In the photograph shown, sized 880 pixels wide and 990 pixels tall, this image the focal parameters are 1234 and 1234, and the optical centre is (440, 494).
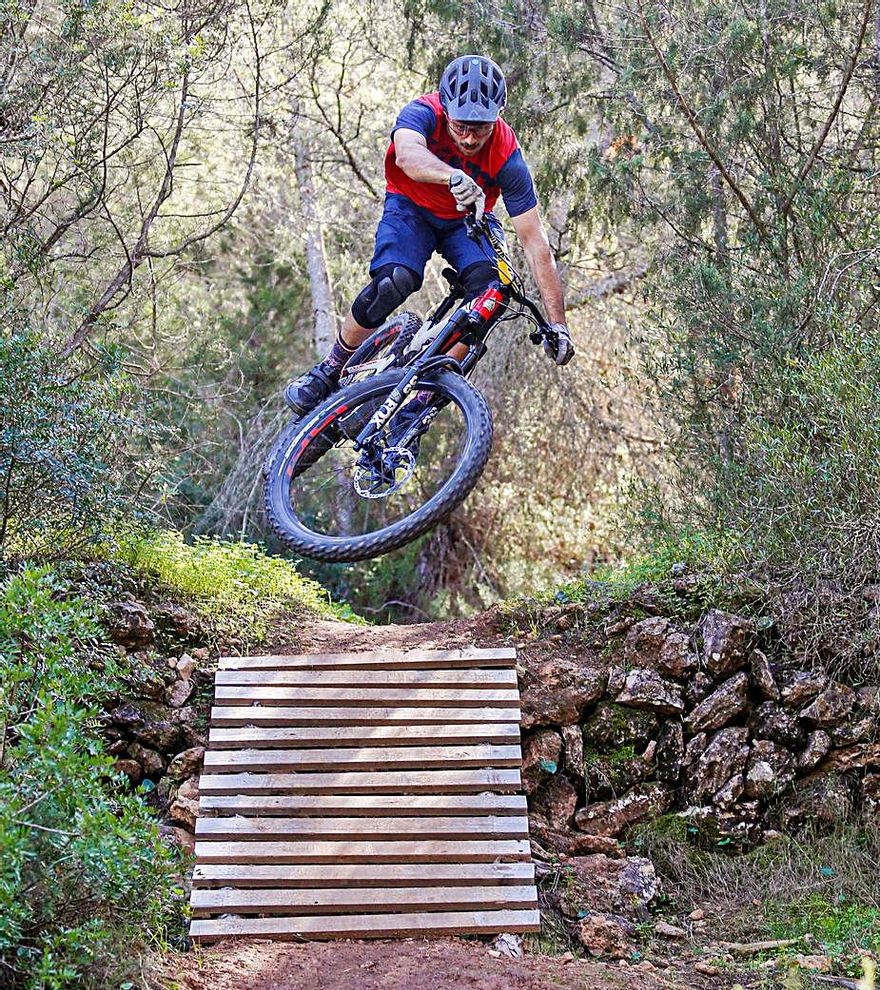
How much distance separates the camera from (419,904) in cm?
495

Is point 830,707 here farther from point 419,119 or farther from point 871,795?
point 419,119

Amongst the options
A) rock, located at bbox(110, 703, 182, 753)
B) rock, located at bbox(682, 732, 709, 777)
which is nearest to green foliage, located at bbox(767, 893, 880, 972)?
rock, located at bbox(682, 732, 709, 777)

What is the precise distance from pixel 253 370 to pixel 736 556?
9.00 meters

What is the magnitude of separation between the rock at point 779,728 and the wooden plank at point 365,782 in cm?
123

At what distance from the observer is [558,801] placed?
5.76m

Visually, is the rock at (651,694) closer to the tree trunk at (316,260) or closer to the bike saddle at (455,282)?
the bike saddle at (455,282)

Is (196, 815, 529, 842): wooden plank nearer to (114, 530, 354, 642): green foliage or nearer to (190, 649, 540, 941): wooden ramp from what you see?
(190, 649, 540, 941): wooden ramp

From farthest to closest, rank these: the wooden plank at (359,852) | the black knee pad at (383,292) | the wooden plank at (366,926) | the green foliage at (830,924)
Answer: the black knee pad at (383,292), the wooden plank at (359,852), the green foliage at (830,924), the wooden plank at (366,926)

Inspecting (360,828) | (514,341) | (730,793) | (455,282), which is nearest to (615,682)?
(730,793)

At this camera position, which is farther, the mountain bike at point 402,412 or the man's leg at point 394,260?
the man's leg at point 394,260

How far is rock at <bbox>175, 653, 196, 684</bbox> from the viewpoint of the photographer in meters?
5.98

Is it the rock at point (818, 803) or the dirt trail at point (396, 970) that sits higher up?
the rock at point (818, 803)

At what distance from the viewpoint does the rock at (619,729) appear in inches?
232

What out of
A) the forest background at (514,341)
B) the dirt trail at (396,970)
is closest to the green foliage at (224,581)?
the forest background at (514,341)
